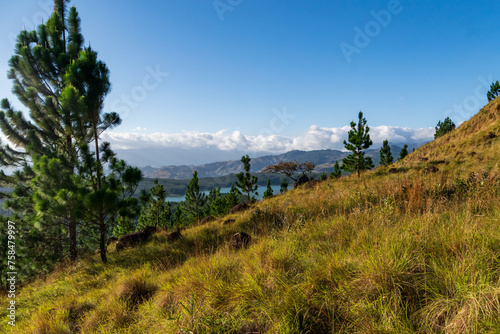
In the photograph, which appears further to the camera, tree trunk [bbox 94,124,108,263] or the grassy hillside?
tree trunk [bbox 94,124,108,263]

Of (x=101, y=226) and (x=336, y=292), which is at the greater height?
(x=336, y=292)

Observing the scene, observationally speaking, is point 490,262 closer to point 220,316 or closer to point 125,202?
point 220,316

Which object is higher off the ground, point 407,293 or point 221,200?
point 407,293

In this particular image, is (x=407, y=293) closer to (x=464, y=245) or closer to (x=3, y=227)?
(x=464, y=245)

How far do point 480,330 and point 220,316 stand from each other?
2.14 m

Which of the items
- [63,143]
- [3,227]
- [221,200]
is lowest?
[221,200]

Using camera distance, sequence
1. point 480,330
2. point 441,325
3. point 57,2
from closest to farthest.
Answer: point 480,330
point 441,325
point 57,2

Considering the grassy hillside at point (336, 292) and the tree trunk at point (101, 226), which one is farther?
the tree trunk at point (101, 226)

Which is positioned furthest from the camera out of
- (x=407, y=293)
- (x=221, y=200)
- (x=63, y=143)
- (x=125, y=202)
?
(x=221, y=200)

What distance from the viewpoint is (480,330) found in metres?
1.41

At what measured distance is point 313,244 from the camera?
335 centimetres

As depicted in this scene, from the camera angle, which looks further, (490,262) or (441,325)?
(490,262)

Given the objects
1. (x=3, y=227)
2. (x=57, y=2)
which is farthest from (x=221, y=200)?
(x=57, y=2)

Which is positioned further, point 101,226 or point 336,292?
point 101,226
